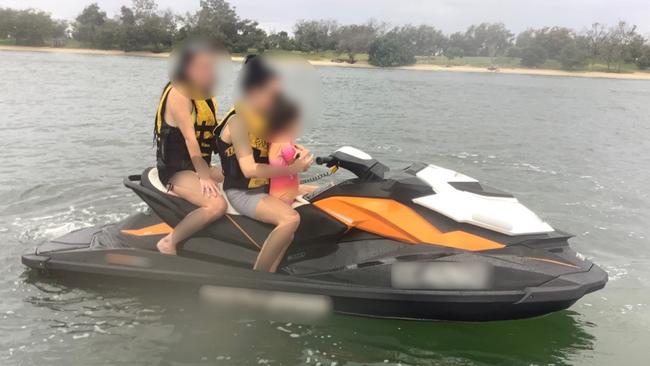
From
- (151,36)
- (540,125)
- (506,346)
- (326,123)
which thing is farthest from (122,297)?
(151,36)

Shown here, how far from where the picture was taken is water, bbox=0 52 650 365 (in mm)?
3381

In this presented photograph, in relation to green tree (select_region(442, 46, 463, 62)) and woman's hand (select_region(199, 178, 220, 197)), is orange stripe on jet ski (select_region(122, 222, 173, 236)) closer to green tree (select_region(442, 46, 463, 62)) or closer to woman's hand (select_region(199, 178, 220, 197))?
woman's hand (select_region(199, 178, 220, 197))

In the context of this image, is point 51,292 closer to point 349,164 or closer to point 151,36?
point 349,164

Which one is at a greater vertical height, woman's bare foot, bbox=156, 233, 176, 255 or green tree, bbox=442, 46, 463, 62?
green tree, bbox=442, 46, 463, 62

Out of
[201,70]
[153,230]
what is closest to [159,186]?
[153,230]

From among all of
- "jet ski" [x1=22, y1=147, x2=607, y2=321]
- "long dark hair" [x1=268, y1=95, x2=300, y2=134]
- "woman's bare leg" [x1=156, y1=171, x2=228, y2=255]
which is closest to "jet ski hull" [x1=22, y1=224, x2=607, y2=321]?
"jet ski" [x1=22, y1=147, x2=607, y2=321]

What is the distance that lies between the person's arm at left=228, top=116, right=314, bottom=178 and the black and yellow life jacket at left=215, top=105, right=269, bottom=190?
0.05m

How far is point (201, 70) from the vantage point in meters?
3.57

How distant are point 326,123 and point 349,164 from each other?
11.0m

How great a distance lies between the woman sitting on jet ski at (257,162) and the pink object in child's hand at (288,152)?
1.5 inches

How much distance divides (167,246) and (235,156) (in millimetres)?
907

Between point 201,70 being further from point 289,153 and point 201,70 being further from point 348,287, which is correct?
point 348,287

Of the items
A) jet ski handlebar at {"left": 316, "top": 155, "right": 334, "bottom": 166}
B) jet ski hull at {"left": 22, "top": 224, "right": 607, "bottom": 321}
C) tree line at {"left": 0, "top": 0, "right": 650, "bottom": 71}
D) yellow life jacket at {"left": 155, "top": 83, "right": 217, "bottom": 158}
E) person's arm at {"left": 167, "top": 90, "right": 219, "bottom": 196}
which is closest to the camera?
jet ski hull at {"left": 22, "top": 224, "right": 607, "bottom": 321}

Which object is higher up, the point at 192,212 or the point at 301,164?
the point at 301,164
